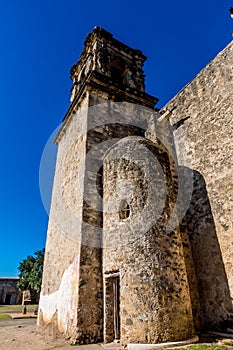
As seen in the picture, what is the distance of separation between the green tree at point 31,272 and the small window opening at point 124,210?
16.8 metres

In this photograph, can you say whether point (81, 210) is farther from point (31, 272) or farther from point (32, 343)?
point (31, 272)

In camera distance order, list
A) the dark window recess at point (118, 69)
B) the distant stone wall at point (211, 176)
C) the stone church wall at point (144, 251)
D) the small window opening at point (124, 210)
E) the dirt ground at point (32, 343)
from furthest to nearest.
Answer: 1. the dark window recess at point (118, 69)
2. the small window opening at point (124, 210)
3. the distant stone wall at point (211, 176)
4. the dirt ground at point (32, 343)
5. the stone church wall at point (144, 251)

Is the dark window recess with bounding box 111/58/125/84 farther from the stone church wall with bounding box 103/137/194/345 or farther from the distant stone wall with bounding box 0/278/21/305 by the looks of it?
the distant stone wall with bounding box 0/278/21/305

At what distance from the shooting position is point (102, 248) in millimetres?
5891

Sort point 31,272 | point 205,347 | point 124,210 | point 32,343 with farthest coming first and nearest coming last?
point 31,272, point 124,210, point 32,343, point 205,347

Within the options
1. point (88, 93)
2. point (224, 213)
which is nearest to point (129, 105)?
point (88, 93)

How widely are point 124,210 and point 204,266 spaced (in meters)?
2.54

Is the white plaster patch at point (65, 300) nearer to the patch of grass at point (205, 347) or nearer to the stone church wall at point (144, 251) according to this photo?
the stone church wall at point (144, 251)

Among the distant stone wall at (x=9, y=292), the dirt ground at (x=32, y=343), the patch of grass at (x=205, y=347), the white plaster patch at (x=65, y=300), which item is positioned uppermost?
the distant stone wall at (x=9, y=292)

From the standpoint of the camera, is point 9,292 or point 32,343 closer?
point 32,343

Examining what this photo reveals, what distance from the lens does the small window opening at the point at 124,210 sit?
5.75 m

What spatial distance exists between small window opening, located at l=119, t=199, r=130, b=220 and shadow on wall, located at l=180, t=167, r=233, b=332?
6.16ft

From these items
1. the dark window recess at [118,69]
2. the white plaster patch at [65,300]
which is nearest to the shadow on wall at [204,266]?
the white plaster patch at [65,300]

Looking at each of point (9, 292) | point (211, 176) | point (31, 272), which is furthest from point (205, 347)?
point (9, 292)
